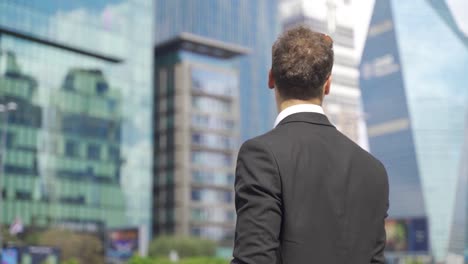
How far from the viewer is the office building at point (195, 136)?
103 metres

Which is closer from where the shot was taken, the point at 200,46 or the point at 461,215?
the point at 461,215

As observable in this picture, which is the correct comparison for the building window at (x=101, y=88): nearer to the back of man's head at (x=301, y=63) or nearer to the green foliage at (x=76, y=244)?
the green foliage at (x=76, y=244)

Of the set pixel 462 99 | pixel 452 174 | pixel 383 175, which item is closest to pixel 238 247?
pixel 383 175

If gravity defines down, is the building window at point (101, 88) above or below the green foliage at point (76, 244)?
above

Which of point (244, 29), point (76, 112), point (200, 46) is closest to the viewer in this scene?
point (76, 112)

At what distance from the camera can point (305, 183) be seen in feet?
8.57

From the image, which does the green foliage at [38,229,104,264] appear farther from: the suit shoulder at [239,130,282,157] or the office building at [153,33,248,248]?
the suit shoulder at [239,130,282,157]

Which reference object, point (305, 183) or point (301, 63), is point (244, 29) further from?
point (305, 183)

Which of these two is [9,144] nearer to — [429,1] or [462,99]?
[462,99]

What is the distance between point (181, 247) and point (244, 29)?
57281mm

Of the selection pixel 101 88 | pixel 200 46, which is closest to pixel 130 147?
pixel 101 88

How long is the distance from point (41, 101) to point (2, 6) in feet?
35.4

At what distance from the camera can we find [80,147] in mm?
81938

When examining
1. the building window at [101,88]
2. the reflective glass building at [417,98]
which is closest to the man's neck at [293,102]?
the reflective glass building at [417,98]
